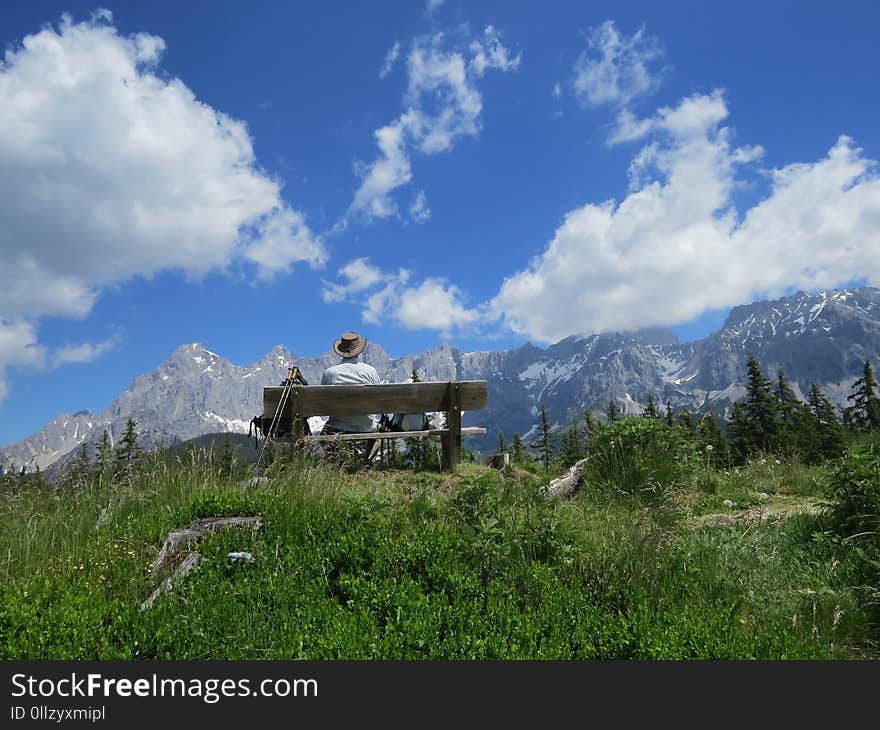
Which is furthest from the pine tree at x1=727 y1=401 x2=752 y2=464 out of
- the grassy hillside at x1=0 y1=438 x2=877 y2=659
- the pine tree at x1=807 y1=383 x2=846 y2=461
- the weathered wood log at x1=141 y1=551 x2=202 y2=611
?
the weathered wood log at x1=141 y1=551 x2=202 y2=611

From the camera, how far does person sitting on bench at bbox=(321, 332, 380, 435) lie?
9602mm

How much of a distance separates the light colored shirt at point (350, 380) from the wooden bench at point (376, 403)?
310 millimetres

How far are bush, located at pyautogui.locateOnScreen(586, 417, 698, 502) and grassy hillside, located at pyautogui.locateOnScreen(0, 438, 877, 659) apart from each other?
867 mm

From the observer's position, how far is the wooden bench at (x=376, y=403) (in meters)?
8.55

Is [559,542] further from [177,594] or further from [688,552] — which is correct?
[177,594]

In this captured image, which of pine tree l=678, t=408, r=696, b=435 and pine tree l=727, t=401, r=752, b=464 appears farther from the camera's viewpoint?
pine tree l=727, t=401, r=752, b=464

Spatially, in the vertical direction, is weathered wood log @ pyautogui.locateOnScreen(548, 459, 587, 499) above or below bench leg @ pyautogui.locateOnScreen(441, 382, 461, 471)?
below

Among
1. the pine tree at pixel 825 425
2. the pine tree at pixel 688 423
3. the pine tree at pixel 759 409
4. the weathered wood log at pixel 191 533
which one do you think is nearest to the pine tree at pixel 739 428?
the pine tree at pixel 759 409

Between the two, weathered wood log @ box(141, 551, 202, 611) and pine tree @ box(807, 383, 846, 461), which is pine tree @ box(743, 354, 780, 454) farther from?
weathered wood log @ box(141, 551, 202, 611)

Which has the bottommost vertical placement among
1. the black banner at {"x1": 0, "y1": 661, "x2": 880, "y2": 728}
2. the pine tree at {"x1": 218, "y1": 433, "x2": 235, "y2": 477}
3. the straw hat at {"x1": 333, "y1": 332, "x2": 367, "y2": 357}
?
the black banner at {"x1": 0, "y1": 661, "x2": 880, "y2": 728}

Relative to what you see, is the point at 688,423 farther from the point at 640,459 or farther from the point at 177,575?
the point at 177,575

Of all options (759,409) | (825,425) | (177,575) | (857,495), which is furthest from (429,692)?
(825,425)

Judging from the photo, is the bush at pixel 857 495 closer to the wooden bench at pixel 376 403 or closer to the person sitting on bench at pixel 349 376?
the wooden bench at pixel 376 403

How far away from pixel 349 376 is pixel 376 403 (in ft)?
5.39
